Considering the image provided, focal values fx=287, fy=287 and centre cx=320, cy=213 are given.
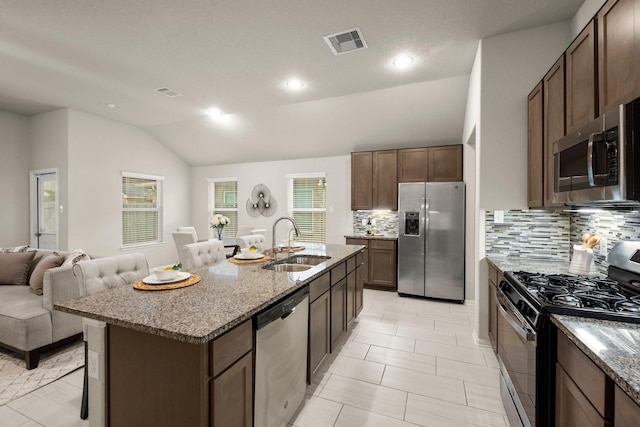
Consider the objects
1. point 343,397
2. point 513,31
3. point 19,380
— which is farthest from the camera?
point 513,31

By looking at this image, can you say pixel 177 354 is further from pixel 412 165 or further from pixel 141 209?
pixel 141 209

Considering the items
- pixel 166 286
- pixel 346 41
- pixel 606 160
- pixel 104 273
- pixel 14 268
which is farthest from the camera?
pixel 14 268

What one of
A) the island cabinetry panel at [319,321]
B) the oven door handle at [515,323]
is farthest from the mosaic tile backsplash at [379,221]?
the oven door handle at [515,323]

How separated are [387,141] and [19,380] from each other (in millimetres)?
5268

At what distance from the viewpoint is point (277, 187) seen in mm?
6379

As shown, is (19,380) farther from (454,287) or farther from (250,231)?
(454,287)

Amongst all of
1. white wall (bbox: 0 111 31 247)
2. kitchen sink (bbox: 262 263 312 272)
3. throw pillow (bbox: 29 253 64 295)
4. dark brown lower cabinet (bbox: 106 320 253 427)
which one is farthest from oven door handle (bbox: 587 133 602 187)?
white wall (bbox: 0 111 31 247)

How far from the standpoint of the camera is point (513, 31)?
264cm

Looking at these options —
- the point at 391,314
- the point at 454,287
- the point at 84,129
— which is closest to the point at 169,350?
the point at 391,314

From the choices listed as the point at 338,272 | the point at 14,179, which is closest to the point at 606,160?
the point at 338,272

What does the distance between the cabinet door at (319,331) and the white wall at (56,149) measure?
16.2ft

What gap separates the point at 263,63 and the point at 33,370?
142 inches

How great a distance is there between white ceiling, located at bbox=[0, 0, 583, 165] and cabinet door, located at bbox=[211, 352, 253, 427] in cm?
255

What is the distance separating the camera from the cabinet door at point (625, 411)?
2.66 feet
